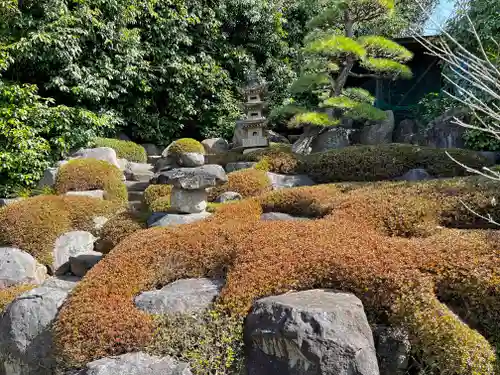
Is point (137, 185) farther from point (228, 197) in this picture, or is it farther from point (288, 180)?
point (288, 180)

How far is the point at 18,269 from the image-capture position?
18.1 ft

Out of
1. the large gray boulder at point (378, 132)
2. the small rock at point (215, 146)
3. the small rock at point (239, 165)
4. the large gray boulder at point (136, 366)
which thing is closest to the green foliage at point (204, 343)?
the large gray boulder at point (136, 366)

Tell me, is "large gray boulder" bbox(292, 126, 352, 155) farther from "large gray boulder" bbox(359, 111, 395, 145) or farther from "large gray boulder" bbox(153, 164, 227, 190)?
"large gray boulder" bbox(153, 164, 227, 190)

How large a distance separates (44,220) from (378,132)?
7.99 meters

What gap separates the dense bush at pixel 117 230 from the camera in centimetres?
580

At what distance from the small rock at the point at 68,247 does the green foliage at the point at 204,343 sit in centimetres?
308

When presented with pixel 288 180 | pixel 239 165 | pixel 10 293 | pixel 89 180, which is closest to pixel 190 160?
pixel 239 165

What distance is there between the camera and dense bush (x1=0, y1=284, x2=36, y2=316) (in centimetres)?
450

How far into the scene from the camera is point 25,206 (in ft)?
20.9

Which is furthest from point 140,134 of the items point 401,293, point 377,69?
point 401,293

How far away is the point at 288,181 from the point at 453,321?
502 cm

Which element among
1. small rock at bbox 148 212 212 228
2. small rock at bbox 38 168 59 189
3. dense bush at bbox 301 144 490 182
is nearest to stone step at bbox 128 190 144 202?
small rock at bbox 38 168 59 189

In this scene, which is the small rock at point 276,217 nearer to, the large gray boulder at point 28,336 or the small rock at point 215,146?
the large gray boulder at point 28,336

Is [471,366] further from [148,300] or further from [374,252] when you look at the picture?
[148,300]
